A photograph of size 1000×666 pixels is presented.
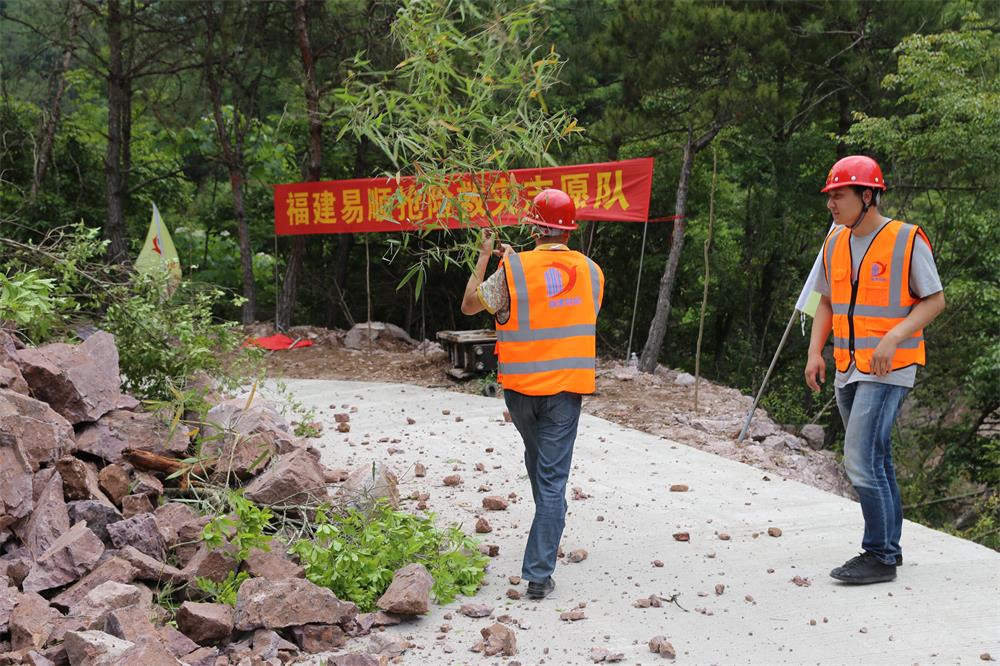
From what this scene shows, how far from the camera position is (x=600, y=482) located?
604cm

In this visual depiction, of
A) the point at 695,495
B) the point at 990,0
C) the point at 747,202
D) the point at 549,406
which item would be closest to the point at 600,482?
the point at 695,495

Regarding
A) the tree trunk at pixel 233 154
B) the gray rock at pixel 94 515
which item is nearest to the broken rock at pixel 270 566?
the gray rock at pixel 94 515

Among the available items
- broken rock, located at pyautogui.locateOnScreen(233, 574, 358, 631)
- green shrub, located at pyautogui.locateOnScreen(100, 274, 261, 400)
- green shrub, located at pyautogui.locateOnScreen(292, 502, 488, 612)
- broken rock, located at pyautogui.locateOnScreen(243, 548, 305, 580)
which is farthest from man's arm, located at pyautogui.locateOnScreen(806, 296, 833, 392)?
green shrub, located at pyautogui.locateOnScreen(100, 274, 261, 400)

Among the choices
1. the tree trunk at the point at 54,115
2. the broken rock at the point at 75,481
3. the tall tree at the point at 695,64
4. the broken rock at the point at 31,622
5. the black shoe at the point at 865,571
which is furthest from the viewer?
the tree trunk at the point at 54,115

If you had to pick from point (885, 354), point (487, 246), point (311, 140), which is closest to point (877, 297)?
point (885, 354)

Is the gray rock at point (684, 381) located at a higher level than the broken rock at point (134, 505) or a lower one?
lower

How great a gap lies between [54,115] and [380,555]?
13769 millimetres

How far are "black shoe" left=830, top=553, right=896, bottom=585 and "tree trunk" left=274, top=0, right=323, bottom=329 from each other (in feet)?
31.4

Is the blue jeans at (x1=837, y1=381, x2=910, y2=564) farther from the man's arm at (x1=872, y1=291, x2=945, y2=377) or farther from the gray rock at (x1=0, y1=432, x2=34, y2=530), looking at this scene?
the gray rock at (x1=0, y1=432, x2=34, y2=530)

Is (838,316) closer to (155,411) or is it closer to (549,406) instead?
(549,406)

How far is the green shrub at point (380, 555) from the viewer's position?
405cm

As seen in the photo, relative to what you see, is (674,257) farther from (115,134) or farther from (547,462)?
(547,462)

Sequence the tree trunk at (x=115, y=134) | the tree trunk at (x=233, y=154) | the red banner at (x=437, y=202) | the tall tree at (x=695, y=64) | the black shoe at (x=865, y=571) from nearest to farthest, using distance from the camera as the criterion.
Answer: the black shoe at (x=865, y=571)
the red banner at (x=437, y=202)
the tall tree at (x=695, y=64)
the tree trunk at (x=115, y=134)
the tree trunk at (x=233, y=154)

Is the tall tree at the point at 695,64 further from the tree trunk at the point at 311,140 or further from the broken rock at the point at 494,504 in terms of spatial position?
the broken rock at the point at 494,504
